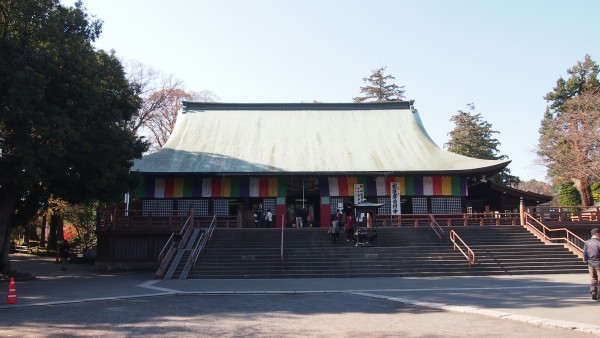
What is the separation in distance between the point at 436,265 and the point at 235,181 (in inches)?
504

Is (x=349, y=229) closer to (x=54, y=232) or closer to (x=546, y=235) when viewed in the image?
(x=546, y=235)

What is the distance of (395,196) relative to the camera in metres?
27.8

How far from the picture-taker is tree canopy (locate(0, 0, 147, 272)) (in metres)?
15.1

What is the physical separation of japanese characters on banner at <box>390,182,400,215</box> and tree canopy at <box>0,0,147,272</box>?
1453 centimetres

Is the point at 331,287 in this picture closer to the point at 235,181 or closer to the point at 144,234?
the point at 144,234

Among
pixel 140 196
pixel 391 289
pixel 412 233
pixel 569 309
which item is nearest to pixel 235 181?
pixel 140 196

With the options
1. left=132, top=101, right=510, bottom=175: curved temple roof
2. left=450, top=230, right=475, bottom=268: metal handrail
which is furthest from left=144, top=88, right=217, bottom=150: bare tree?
left=450, top=230, right=475, bottom=268: metal handrail

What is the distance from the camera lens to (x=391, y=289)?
551 inches

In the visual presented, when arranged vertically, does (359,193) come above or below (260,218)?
above

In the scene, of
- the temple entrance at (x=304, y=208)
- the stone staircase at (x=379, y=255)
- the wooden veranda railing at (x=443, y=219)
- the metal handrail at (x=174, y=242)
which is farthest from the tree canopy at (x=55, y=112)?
the wooden veranda railing at (x=443, y=219)

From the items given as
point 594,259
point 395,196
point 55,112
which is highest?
point 55,112

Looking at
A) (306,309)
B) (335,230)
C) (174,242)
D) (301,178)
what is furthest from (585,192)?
(306,309)

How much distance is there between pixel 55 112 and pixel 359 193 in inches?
655

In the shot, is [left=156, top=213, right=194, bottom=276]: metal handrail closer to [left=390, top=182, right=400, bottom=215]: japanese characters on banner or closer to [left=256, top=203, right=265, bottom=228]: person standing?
[left=256, top=203, right=265, bottom=228]: person standing
